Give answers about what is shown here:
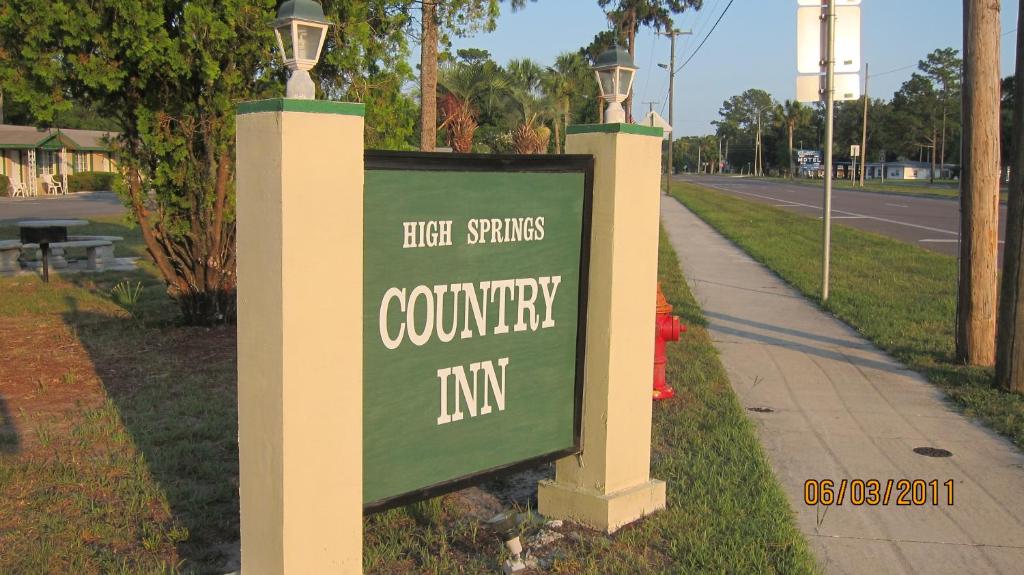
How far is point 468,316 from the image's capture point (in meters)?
3.96

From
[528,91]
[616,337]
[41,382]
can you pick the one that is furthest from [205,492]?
[528,91]

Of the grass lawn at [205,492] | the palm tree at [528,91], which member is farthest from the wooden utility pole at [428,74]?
the palm tree at [528,91]

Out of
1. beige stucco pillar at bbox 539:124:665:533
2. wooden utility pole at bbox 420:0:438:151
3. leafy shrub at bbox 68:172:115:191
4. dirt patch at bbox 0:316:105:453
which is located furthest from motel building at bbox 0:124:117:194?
beige stucco pillar at bbox 539:124:665:533

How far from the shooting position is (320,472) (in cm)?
338

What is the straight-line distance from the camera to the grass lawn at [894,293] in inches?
271

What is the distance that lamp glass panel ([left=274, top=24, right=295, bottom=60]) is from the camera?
3.34 meters

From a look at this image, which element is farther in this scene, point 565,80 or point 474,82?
point 565,80

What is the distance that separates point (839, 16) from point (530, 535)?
29.7ft

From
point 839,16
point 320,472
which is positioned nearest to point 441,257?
point 320,472

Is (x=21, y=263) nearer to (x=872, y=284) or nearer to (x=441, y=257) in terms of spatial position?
(x=872, y=284)

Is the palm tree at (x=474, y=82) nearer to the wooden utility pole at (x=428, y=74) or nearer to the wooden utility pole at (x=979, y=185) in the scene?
the wooden utility pole at (x=428, y=74)

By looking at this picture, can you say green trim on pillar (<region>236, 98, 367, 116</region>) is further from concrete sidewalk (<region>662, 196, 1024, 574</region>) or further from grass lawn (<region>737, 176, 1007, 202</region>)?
grass lawn (<region>737, 176, 1007, 202</region>)
